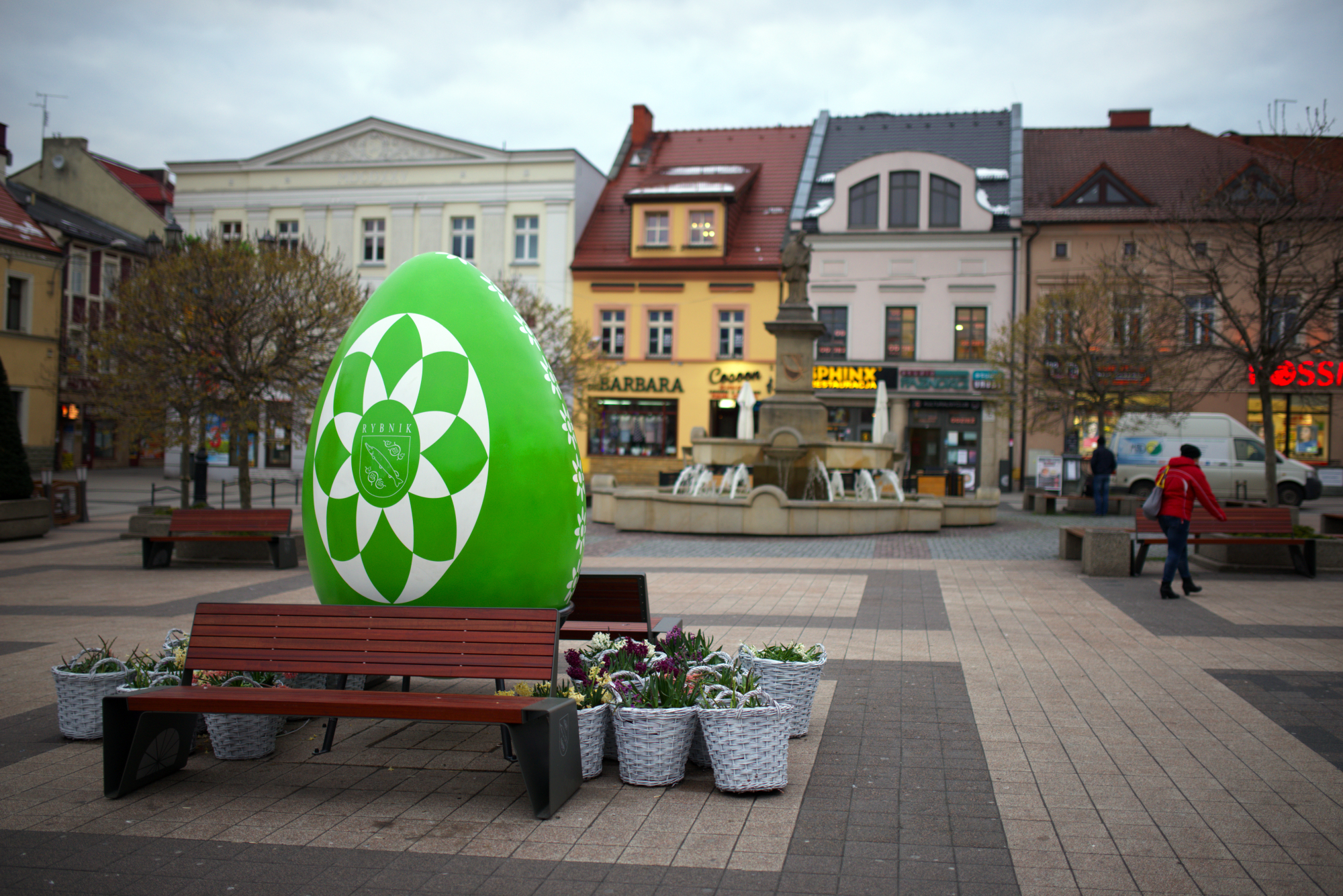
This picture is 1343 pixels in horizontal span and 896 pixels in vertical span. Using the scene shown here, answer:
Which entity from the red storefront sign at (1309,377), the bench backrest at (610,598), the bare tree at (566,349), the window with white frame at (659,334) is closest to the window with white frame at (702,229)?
the window with white frame at (659,334)

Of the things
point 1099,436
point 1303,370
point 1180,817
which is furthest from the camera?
point 1303,370

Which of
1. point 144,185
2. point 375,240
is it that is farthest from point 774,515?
point 144,185

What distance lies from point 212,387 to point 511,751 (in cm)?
1274

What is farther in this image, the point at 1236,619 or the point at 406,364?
the point at 1236,619

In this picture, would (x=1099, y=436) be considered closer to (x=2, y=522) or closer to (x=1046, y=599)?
(x=1046, y=599)

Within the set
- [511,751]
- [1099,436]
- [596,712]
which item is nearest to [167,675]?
[511,751]

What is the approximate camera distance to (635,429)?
38.2 metres

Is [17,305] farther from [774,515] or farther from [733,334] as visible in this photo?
[774,515]

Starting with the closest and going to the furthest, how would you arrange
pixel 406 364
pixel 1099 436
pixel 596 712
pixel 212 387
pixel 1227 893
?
pixel 1227 893 → pixel 596 712 → pixel 406 364 → pixel 212 387 → pixel 1099 436

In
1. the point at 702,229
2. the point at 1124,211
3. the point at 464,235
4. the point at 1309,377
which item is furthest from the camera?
the point at 464,235

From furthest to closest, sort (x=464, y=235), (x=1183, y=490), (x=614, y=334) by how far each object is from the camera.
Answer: (x=464, y=235)
(x=614, y=334)
(x=1183, y=490)

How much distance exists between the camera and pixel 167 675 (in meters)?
5.56

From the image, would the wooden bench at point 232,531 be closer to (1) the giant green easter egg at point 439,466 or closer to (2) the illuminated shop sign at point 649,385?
(1) the giant green easter egg at point 439,466

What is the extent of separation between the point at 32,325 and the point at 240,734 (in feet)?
120
